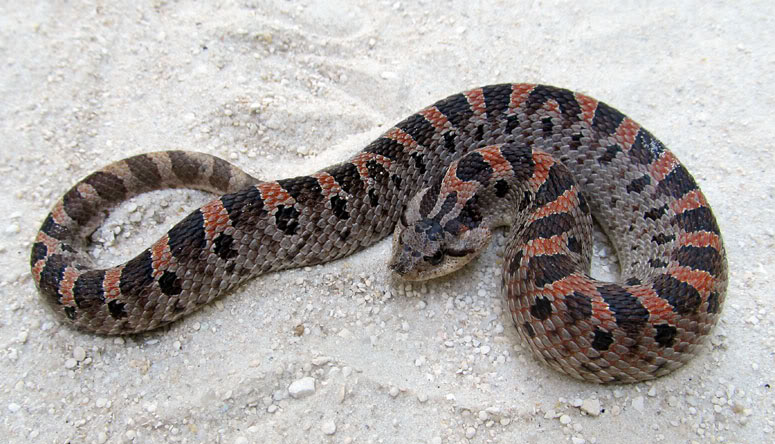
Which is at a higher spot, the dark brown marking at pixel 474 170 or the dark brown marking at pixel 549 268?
the dark brown marking at pixel 474 170

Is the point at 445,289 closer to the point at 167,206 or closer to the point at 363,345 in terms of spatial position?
the point at 363,345

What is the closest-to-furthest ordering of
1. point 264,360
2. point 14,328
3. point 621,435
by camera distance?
point 621,435, point 264,360, point 14,328

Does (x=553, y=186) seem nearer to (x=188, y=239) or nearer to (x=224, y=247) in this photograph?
(x=224, y=247)

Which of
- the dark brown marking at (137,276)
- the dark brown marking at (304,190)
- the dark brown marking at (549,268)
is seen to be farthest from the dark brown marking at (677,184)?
the dark brown marking at (137,276)

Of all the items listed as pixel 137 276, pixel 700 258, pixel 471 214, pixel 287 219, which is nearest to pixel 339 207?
pixel 287 219

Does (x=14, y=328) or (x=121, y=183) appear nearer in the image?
(x=14, y=328)

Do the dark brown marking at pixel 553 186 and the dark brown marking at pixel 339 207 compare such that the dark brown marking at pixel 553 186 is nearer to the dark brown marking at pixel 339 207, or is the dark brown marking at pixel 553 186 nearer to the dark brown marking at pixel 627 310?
the dark brown marking at pixel 627 310

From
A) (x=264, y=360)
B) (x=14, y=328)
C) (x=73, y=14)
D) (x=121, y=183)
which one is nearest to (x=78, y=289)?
(x=14, y=328)
